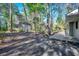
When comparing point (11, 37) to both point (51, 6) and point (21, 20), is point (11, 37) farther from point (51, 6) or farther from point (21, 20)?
point (51, 6)

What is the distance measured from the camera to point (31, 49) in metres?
3.44

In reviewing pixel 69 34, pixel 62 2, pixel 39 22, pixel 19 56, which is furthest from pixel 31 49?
pixel 62 2

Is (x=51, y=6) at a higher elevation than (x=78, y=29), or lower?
higher

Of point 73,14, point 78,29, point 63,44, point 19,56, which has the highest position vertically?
point 73,14

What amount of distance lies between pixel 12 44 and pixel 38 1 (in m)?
1.06

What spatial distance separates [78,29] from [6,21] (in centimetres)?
164

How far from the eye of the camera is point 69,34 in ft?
11.8

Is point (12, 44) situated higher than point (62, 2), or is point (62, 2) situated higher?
point (62, 2)

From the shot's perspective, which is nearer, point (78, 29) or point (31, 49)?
point (31, 49)

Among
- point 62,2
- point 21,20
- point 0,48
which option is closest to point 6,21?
point 21,20

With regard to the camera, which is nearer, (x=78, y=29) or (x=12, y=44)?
(x=12, y=44)

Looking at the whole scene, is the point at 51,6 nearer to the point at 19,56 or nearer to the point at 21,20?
the point at 21,20

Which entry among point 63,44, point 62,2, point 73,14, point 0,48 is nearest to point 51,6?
point 62,2

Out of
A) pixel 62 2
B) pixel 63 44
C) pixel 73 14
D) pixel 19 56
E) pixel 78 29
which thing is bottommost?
pixel 19 56
